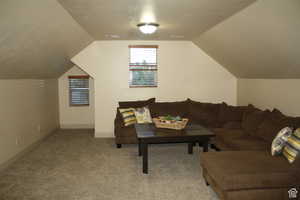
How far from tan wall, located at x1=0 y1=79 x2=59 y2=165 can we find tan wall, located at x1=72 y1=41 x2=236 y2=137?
118 cm

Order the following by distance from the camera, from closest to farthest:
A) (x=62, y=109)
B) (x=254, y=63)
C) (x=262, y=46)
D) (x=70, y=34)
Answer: (x=262, y=46) → (x=70, y=34) → (x=254, y=63) → (x=62, y=109)

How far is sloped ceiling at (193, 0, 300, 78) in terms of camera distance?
248 cm

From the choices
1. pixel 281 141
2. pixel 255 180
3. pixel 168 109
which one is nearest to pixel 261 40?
pixel 281 141

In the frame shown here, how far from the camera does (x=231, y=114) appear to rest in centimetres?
445

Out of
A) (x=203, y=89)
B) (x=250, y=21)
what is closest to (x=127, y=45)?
(x=203, y=89)

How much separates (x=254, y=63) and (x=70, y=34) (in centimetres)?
350

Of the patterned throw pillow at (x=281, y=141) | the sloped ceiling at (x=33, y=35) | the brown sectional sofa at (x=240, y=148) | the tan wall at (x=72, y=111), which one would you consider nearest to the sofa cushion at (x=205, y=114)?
the brown sectional sofa at (x=240, y=148)

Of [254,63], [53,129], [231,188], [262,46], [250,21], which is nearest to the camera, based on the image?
[231,188]

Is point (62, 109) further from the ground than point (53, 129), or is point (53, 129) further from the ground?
point (62, 109)

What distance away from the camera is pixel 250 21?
2.93m

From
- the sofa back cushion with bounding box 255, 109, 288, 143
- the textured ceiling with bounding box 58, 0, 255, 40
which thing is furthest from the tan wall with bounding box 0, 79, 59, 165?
the sofa back cushion with bounding box 255, 109, 288, 143

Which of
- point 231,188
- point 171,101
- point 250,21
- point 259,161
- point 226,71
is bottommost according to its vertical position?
point 231,188

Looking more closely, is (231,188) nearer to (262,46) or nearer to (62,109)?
(262,46)

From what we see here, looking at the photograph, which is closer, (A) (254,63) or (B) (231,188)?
(B) (231,188)
